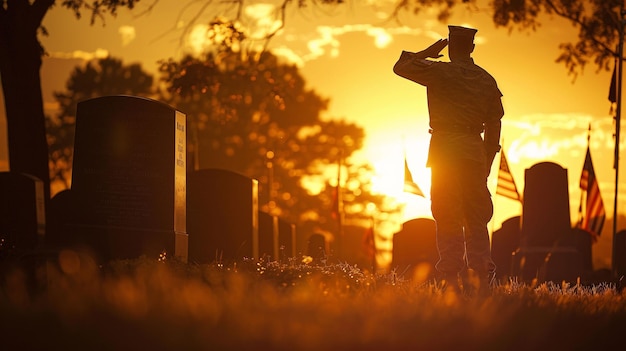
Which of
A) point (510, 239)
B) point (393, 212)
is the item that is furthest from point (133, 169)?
point (393, 212)

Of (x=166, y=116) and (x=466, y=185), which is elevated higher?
(x=166, y=116)

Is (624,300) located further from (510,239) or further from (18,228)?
(510,239)

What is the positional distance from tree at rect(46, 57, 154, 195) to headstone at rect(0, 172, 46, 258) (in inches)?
1486

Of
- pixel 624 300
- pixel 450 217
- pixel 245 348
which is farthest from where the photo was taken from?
pixel 450 217

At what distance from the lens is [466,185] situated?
432 inches

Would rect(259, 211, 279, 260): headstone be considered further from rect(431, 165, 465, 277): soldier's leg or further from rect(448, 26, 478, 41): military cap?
rect(448, 26, 478, 41): military cap

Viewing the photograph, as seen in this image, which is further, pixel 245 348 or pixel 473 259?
pixel 473 259

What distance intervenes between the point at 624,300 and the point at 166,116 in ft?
24.0

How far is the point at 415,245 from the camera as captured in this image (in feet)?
64.0

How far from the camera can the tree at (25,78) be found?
20.7 m

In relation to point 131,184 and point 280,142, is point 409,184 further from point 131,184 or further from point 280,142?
point 280,142

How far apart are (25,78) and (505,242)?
10313mm

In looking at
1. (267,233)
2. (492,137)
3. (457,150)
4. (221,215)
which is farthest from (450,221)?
(267,233)

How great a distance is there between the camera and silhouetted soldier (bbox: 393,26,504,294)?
430 inches
